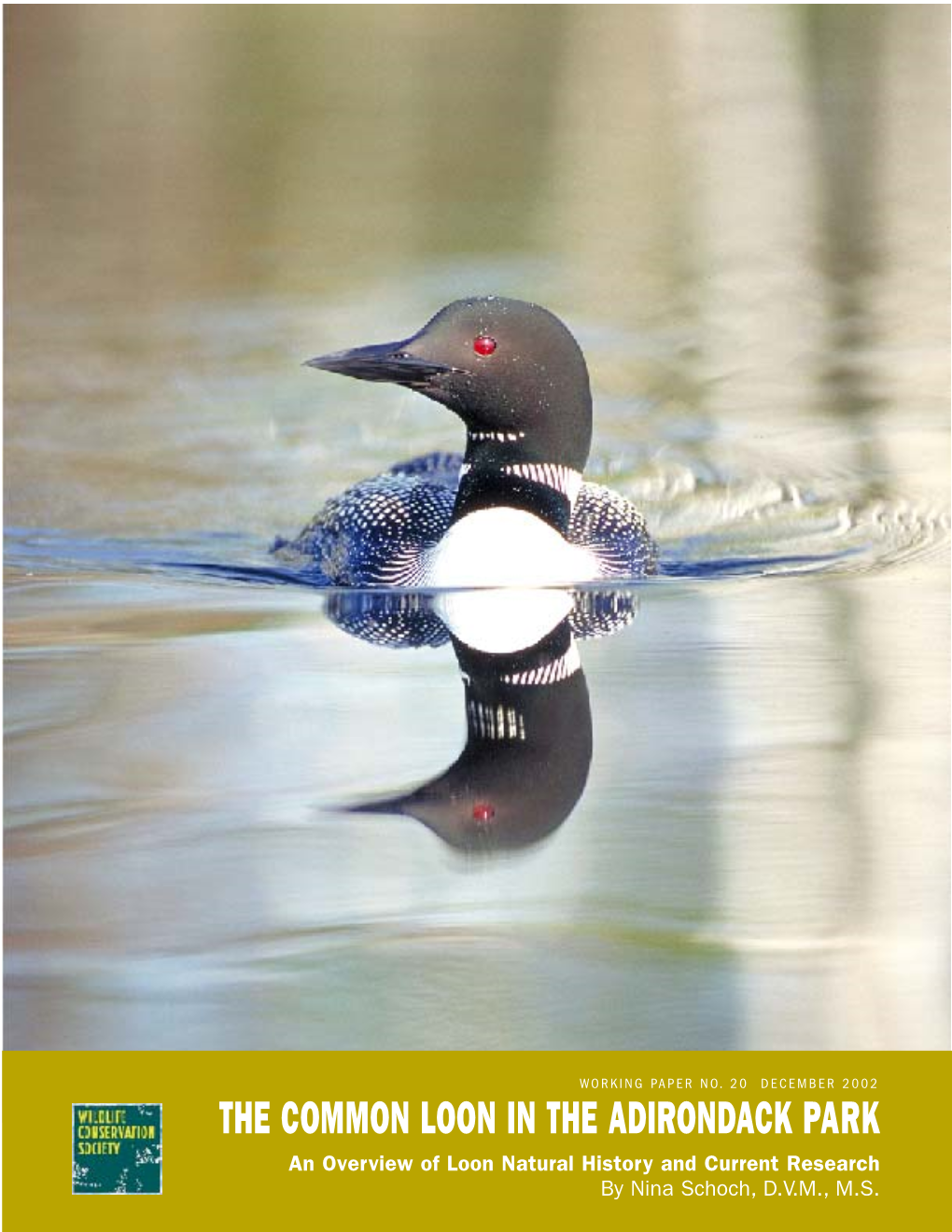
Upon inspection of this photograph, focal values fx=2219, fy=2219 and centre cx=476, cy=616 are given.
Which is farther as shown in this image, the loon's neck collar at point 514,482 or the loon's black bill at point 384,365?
the loon's neck collar at point 514,482

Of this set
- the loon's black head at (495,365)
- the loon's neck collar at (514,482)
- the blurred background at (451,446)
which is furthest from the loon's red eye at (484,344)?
the blurred background at (451,446)

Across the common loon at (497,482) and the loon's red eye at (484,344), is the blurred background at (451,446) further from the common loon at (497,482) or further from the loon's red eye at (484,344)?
the loon's red eye at (484,344)

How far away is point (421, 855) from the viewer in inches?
135

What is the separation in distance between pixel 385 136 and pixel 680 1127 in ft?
23.0

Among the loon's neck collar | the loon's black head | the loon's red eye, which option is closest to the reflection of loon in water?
the loon's neck collar

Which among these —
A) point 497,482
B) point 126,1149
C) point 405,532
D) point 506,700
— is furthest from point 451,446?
point 126,1149

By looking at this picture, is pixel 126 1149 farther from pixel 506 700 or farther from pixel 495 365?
pixel 495 365

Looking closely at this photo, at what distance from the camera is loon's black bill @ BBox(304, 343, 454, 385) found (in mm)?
5281

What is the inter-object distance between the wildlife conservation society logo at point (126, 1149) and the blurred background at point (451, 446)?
106mm

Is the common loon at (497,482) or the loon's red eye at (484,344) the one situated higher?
the loon's red eye at (484,344)

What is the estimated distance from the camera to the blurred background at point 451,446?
10.2 feet

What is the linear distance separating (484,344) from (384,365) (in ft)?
0.82

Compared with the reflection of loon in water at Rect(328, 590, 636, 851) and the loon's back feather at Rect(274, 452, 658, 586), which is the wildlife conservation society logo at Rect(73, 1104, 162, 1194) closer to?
the reflection of loon in water at Rect(328, 590, 636, 851)

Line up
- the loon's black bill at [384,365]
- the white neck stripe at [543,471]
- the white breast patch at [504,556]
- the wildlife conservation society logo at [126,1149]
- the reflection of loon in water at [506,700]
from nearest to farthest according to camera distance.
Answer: the wildlife conservation society logo at [126,1149] → the reflection of loon in water at [506,700] → the loon's black bill at [384,365] → the white breast patch at [504,556] → the white neck stripe at [543,471]
